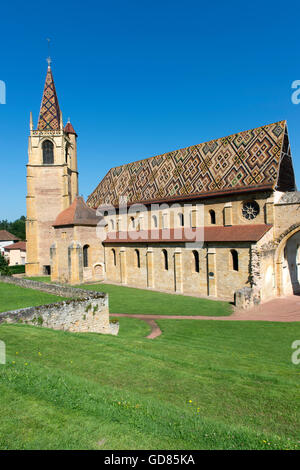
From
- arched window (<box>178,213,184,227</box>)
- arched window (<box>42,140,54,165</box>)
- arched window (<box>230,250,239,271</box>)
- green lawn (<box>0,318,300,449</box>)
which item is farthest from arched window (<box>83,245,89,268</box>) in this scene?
green lawn (<box>0,318,300,449</box>)

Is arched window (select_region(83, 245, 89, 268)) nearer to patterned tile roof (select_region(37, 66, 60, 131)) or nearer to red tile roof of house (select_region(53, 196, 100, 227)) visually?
red tile roof of house (select_region(53, 196, 100, 227))

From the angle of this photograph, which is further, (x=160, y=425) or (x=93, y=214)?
(x=93, y=214)

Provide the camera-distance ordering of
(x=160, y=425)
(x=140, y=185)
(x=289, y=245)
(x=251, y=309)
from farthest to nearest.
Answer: (x=140, y=185) < (x=289, y=245) < (x=251, y=309) < (x=160, y=425)

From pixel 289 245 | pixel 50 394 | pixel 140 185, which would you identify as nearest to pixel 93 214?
pixel 140 185

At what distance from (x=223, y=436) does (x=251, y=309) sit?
56.1 ft

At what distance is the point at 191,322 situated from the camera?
17844 millimetres

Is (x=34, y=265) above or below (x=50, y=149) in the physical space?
below

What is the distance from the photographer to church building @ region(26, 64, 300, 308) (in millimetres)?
23391

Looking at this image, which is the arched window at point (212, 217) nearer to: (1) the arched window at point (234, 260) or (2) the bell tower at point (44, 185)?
(1) the arched window at point (234, 260)

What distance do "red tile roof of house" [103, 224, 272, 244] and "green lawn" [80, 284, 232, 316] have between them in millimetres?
4959

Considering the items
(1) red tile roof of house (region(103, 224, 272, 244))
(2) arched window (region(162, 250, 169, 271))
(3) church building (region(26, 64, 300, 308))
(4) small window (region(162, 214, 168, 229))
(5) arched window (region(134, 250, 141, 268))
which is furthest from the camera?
(5) arched window (region(134, 250, 141, 268))

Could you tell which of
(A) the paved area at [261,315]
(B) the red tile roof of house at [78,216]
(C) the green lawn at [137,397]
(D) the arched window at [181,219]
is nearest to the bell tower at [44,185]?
(B) the red tile roof of house at [78,216]

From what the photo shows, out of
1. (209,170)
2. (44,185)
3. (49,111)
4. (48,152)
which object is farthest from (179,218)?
(49,111)
